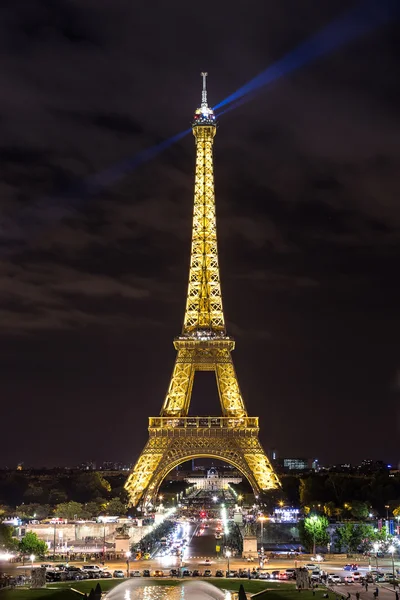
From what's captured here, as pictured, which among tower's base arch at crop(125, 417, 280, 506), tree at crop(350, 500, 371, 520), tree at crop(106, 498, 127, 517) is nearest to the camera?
tower's base arch at crop(125, 417, 280, 506)

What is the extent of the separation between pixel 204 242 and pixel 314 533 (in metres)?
39.3

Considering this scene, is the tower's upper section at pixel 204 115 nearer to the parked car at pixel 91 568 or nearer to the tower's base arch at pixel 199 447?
the tower's base arch at pixel 199 447

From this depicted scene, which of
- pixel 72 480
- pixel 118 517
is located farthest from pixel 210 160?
pixel 72 480

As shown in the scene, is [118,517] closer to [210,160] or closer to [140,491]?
[140,491]

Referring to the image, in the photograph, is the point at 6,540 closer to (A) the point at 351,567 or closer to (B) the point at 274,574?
(B) the point at 274,574

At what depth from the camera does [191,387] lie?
96500 mm

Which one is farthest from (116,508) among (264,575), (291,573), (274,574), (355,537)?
(291,573)

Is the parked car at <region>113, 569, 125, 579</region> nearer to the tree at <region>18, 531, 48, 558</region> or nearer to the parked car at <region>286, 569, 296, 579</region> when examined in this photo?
the tree at <region>18, 531, 48, 558</region>

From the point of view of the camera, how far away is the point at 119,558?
69312 millimetres

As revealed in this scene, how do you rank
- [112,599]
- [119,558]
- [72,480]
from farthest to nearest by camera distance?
[72,480], [119,558], [112,599]

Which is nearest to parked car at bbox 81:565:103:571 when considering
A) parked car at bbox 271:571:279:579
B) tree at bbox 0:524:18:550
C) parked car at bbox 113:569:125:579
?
parked car at bbox 113:569:125:579

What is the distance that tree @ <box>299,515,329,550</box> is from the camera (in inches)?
2817

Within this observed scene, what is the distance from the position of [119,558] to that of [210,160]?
4845cm

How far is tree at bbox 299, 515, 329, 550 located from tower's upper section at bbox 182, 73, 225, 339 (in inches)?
1154
